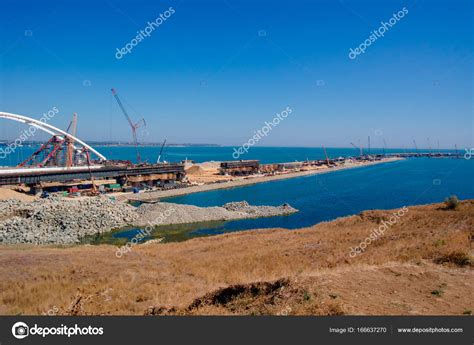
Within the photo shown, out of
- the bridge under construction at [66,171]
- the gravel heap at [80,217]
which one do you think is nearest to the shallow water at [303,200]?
the gravel heap at [80,217]

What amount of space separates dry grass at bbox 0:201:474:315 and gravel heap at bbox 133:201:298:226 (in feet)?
61.2

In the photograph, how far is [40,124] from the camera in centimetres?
7556

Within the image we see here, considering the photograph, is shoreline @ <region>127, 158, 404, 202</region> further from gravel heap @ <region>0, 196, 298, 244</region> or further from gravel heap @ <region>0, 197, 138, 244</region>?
gravel heap @ <region>0, 197, 138, 244</region>

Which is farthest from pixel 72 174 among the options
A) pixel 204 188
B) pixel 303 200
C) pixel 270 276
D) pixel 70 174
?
pixel 270 276

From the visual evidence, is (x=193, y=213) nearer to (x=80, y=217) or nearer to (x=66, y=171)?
(x=80, y=217)

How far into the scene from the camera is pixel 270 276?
1441 centimetres

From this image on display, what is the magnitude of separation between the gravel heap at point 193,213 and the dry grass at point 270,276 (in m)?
18.6

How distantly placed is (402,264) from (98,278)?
39.7ft

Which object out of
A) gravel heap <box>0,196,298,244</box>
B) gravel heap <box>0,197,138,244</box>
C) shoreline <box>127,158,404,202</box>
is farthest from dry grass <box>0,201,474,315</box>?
shoreline <box>127,158,404,202</box>

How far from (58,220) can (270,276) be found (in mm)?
29336

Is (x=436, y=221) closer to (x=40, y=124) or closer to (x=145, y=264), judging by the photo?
(x=145, y=264)

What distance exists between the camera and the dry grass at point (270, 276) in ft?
34.1

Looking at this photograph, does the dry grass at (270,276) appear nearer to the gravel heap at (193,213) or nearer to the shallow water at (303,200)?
the shallow water at (303,200)
